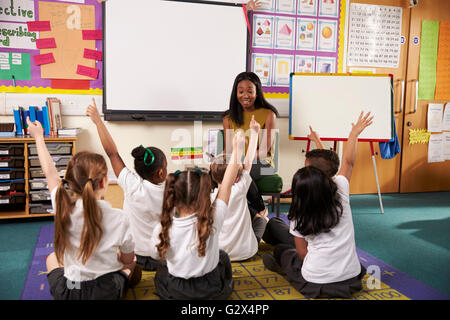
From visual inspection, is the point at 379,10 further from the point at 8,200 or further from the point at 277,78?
the point at 8,200

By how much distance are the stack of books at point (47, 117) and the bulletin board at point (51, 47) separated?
0.18 m

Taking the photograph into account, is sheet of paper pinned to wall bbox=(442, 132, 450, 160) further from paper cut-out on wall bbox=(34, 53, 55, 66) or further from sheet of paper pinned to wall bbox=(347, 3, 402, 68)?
paper cut-out on wall bbox=(34, 53, 55, 66)

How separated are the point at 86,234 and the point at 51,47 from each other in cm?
232

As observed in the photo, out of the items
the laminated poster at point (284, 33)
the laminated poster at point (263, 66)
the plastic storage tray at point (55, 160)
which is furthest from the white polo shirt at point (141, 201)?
the laminated poster at point (284, 33)

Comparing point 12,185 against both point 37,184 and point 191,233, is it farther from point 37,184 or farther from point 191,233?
point 191,233

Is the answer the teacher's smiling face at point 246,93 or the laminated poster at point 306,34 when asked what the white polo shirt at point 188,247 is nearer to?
the teacher's smiling face at point 246,93

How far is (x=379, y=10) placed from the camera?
4168 millimetres

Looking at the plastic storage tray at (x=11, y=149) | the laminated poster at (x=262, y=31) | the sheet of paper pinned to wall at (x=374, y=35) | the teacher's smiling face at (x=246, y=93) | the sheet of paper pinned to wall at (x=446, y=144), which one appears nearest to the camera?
the plastic storage tray at (x=11, y=149)

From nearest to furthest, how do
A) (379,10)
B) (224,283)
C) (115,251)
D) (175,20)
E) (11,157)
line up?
(115,251)
(224,283)
(11,157)
(175,20)
(379,10)

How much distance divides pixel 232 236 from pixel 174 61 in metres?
1.94

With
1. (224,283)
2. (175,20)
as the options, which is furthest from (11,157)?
(224,283)

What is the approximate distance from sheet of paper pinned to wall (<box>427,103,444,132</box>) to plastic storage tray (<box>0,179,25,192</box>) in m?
4.21

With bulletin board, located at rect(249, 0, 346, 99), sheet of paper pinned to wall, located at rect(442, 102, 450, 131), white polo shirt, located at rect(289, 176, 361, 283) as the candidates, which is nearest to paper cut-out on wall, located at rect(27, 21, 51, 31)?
bulletin board, located at rect(249, 0, 346, 99)

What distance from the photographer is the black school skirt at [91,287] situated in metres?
1.51
